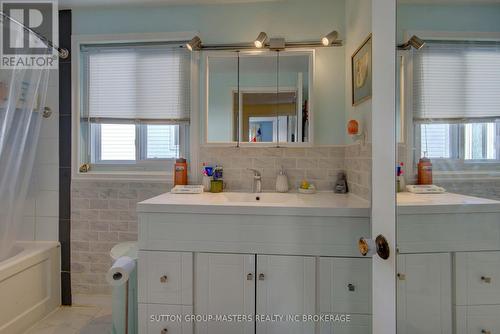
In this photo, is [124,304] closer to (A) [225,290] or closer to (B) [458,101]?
(A) [225,290]

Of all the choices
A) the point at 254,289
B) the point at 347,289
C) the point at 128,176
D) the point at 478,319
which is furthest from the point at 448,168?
the point at 128,176

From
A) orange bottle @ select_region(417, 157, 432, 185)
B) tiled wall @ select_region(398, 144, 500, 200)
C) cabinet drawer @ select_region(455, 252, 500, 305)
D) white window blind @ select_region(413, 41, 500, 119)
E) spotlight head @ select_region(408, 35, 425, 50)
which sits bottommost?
cabinet drawer @ select_region(455, 252, 500, 305)

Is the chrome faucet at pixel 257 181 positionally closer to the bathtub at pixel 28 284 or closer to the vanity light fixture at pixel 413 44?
the vanity light fixture at pixel 413 44

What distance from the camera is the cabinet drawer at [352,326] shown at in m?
1.29

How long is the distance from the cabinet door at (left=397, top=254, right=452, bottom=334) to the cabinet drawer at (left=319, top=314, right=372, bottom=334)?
69cm

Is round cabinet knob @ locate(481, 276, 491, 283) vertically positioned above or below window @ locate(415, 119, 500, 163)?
below

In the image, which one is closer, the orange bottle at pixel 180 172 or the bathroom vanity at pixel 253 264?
the bathroom vanity at pixel 253 264

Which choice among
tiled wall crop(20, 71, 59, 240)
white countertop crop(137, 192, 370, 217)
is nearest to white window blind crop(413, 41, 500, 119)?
white countertop crop(137, 192, 370, 217)

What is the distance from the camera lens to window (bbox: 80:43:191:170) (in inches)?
76.0

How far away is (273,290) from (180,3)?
2059 millimetres

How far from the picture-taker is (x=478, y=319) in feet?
1.64

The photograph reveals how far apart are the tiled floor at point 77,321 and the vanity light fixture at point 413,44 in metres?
2.27

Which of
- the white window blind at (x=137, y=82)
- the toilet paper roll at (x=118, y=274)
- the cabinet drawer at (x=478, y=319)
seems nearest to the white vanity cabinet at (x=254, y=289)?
the toilet paper roll at (x=118, y=274)

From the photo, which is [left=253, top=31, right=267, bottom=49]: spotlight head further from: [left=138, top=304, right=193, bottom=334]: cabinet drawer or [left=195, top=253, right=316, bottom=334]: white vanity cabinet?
[left=138, top=304, right=193, bottom=334]: cabinet drawer
